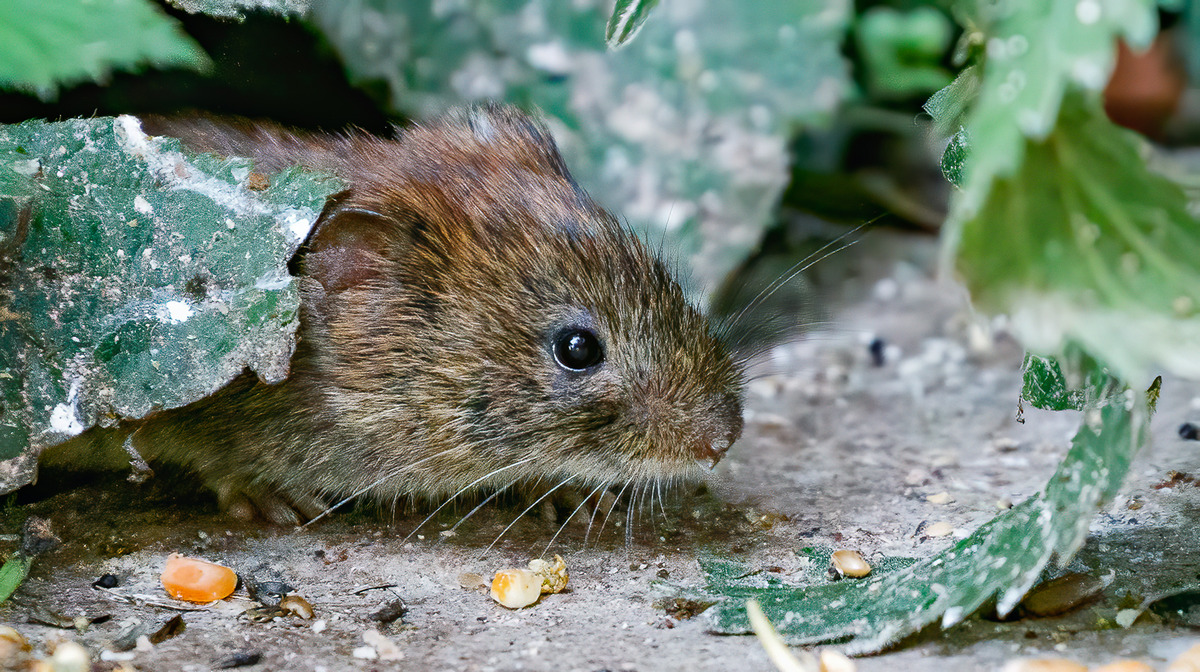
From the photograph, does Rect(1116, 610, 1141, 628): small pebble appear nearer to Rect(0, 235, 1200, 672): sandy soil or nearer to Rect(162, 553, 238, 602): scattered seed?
Rect(0, 235, 1200, 672): sandy soil

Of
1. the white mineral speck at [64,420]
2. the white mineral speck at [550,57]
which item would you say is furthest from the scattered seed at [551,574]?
the white mineral speck at [550,57]

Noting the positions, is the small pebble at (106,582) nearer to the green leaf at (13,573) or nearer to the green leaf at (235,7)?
the green leaf at (13,573)

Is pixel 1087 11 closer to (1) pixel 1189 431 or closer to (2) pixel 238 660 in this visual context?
(2) pixel 238 660

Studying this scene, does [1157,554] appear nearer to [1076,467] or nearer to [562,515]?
[1076,467]

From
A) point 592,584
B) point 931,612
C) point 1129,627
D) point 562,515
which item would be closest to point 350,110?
point 562,515

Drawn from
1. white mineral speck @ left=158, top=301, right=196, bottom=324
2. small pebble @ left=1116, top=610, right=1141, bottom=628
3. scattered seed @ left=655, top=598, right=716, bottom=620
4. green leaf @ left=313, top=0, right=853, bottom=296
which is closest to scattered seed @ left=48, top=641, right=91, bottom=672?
white mineral speck @ left=158, top=301, right=196, bottom=324

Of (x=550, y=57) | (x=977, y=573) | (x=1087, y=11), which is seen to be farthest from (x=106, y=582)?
(x=550, y=57)
